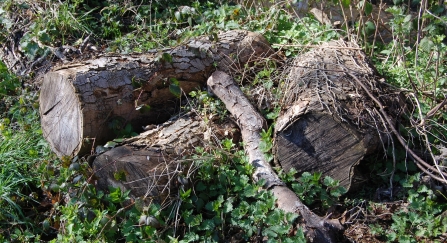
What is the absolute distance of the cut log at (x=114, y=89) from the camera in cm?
375

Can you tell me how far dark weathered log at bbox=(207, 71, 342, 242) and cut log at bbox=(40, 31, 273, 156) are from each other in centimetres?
27

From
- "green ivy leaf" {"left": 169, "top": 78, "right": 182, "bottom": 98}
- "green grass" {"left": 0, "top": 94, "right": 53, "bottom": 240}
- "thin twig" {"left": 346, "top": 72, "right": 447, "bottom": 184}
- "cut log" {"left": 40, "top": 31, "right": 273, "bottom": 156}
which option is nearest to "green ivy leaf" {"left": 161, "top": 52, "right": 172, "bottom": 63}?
"cut log" {"left": 40, "top": 31, "right": 273, "bottom": 156}

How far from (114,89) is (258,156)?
1149 millimetres

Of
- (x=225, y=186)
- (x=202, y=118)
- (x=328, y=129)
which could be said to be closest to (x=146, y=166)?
(x=225, y=186)

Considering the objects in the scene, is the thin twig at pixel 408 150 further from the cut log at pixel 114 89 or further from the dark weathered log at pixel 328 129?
the cut log at pixel 114 89

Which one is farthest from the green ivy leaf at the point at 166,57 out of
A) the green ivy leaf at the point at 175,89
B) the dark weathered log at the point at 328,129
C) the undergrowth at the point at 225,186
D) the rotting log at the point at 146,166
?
the dark weathered log at the point at 328,129

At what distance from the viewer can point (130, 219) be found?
10.6 feet

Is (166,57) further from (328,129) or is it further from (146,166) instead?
(328,129)

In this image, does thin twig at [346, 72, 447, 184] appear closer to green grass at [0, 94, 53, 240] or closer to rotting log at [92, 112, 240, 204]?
rotting log at [92, 112, 240, 204]

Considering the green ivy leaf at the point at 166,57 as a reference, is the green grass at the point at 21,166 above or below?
below

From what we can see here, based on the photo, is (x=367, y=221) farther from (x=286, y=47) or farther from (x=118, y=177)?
(x=286, y=47)

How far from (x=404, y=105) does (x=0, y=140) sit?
3109mm

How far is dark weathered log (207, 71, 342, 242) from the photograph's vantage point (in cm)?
310

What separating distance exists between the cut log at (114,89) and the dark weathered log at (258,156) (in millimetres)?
269
